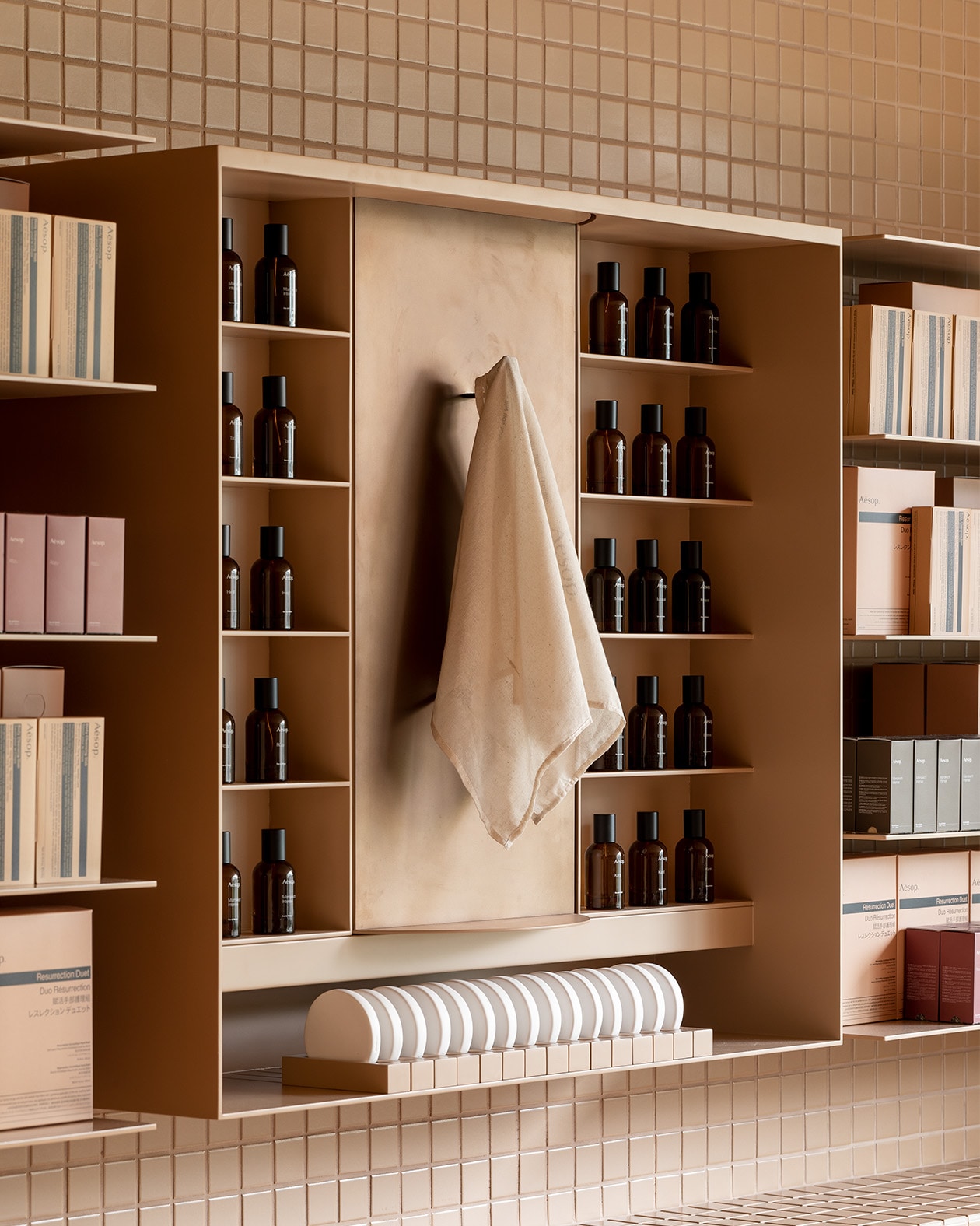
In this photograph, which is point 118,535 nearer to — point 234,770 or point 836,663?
point 234,770

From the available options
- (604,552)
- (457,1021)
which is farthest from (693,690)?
(457,1021)

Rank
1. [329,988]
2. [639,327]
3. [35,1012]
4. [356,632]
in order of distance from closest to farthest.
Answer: [35,1012]
[356,632]
[329,988]
[639,327]

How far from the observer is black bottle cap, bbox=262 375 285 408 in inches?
135

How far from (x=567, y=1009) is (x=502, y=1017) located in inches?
5.8

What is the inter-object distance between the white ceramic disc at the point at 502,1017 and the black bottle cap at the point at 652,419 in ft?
3.91

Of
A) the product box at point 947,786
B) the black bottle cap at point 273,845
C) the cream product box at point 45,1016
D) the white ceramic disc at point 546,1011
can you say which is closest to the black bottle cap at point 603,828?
the white ceramic disc at point 546,1011

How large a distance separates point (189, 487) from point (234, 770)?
0.60 m

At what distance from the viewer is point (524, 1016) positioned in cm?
357

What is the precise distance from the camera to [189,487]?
320 centimetres

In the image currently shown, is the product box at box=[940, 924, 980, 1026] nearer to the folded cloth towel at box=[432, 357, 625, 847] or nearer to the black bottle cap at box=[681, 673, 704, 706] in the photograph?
the black bottle cap at box=[681, 673, 704, 706]

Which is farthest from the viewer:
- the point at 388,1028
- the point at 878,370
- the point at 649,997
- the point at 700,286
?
the point at 878,370

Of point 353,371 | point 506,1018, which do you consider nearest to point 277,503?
point 353,371

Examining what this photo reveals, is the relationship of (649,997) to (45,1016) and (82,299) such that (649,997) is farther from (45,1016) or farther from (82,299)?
(82,299)

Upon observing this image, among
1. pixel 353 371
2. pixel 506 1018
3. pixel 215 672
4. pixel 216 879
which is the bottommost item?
pixel 506 1018
